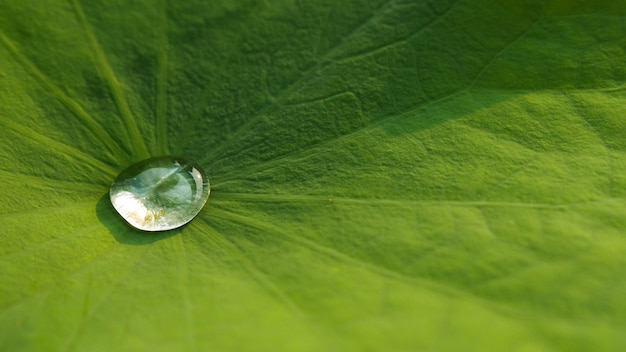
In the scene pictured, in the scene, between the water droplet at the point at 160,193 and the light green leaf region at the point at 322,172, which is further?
the water droplet at the point at 160,193

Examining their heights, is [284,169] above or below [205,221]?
above

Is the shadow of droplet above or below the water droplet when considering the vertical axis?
below

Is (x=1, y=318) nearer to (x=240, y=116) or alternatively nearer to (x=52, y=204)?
(x=52, y=204)

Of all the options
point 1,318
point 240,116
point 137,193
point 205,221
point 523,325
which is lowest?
point 523,325

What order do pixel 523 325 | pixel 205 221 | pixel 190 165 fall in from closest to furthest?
1. pixel 523 325
2. pixel 205 221
3. pixel 190 165

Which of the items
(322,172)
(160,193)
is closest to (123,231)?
(160,193)

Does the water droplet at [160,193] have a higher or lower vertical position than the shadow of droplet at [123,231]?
higher

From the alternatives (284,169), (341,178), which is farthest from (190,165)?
(341,178)

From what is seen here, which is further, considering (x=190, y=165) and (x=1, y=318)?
(x=190, y=165)

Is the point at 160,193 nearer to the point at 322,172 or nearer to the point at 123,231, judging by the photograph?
the point at 123,231
